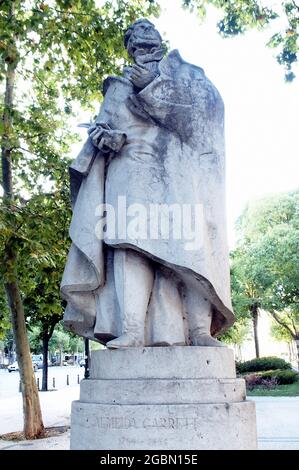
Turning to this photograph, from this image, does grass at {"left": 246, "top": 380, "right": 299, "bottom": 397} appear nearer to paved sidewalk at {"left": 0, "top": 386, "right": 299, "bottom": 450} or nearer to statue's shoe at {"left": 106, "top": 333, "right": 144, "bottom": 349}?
paved sidewalk at {"left": 0, "top": 386, "right": 299, "bottom": 450}

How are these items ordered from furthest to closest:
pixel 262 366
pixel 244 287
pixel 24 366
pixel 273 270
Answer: pixel 244 287 → pixel 273 270 → pixel 262 366 → pixel 24 366

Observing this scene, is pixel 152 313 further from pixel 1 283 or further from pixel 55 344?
pixel 55 344

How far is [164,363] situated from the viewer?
3.76 m

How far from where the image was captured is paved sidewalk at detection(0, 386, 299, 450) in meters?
9.84

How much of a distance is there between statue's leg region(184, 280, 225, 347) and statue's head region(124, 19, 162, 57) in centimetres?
215

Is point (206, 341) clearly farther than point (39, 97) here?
No

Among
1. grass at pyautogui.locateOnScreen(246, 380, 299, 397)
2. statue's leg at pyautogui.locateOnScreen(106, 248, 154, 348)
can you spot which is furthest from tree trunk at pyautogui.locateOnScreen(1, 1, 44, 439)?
grass at pyautogui.locateOnScreen(246, 380, 299, 397)

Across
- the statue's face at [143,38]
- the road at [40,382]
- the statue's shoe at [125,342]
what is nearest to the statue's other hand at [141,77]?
the statue's face at [143,38]

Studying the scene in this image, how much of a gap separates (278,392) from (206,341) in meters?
16.9

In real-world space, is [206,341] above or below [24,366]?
above

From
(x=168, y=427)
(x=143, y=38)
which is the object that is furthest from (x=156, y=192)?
(x=168, y=427)

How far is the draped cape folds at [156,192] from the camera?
412 cm

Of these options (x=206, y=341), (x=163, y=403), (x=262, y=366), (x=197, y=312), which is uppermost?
(x=197, y=312)

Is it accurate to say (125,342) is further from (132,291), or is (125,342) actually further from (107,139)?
(107,139)
